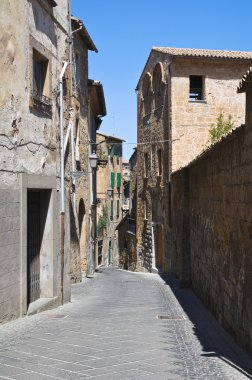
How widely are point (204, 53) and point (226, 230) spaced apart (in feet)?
50.3

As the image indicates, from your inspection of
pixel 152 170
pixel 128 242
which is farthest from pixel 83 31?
pixel 128 242

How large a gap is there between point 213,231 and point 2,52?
5.10 m

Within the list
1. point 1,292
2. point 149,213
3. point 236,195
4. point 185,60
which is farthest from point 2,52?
point 149,213

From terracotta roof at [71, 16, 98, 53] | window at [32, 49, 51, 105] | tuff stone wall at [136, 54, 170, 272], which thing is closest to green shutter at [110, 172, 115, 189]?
tuff stone wall at [136, 54, 170, 272]

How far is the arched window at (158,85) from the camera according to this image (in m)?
23.7

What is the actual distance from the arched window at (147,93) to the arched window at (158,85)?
28.8 inches

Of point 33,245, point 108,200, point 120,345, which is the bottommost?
point 120,345

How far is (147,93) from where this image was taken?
26641 millimetres

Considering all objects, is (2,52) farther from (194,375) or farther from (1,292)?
(194,375)

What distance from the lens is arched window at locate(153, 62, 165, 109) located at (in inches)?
931

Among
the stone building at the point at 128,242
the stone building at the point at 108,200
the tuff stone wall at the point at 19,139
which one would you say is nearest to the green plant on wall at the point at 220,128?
the stone building at the point at 128,242

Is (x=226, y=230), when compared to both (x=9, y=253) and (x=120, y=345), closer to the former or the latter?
(x=120, y=345)

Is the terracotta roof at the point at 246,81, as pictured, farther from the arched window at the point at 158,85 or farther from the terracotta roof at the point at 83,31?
the arched window at the point at 158,85

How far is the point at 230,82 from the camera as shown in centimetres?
2297
